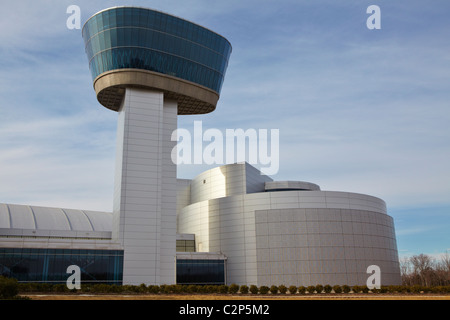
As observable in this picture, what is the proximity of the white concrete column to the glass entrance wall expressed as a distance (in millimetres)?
1800

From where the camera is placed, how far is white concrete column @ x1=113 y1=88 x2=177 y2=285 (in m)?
53.1

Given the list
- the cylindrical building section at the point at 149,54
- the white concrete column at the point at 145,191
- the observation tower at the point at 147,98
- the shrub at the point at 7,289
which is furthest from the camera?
the cylindrical building section at the point at 149,54

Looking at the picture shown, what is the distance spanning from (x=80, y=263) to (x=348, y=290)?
1360 inches

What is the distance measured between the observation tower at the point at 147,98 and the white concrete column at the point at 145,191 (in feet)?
0.42

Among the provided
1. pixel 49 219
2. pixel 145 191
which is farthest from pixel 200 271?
pixel 49 219

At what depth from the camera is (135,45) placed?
2309 inches

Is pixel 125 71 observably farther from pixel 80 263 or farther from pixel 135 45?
pixel 80 263

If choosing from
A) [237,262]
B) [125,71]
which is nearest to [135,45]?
[125,71]

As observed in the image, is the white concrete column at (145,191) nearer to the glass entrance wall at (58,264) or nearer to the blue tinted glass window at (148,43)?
the glass entrance wall at (58,264)

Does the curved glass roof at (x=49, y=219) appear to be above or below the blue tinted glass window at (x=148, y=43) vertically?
below

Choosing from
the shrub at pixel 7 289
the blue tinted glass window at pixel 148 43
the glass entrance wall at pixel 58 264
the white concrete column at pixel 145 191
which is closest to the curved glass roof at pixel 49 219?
the glass entrance wall at pixel 58 264

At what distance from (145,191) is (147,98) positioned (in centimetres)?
1461

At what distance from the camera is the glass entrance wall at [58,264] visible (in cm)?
4925

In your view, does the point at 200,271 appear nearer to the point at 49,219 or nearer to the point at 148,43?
the point at 49,219
